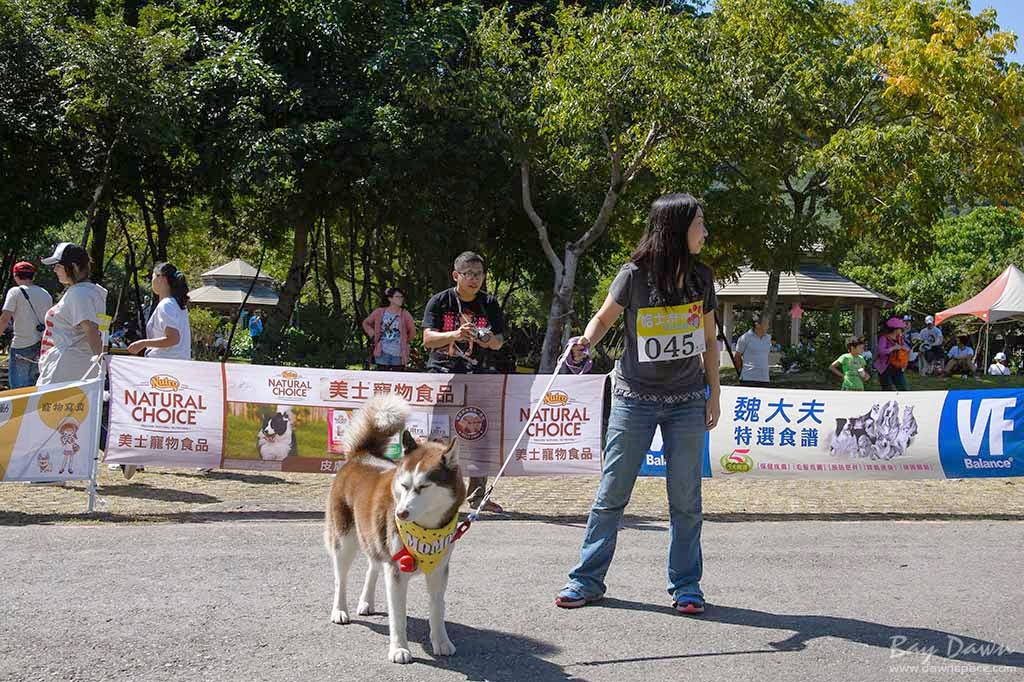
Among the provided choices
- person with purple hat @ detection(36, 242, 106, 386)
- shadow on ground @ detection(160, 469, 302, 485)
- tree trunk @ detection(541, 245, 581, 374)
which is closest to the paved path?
person with purple hat @ detection(36, 242, 106, 386)

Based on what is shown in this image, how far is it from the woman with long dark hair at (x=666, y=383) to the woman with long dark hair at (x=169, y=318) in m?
5.58

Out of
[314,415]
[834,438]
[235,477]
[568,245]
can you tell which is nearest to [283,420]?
[314,415]

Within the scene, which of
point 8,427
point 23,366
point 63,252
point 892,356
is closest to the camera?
point 8,427

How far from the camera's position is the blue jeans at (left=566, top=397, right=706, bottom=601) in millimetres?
5484

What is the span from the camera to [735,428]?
31.5ft

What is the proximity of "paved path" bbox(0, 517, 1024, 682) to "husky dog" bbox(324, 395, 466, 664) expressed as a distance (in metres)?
0.16

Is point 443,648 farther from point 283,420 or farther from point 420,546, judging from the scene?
point 283,420

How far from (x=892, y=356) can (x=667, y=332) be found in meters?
13.1

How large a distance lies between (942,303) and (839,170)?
35.4 metres

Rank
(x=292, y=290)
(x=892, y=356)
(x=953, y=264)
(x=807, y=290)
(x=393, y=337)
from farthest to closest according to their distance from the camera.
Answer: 1. (x=953, y=264)
2. (x=807, y=290)
3. (x=292, y=290)
4. (x=892, y=356)
5. (x=393, y=337)

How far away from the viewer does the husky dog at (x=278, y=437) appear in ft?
30.0

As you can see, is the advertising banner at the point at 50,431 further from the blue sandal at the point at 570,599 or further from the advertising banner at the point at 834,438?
the advertising banner at the point at 834,438

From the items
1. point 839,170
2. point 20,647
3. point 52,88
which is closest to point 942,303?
point 839,170

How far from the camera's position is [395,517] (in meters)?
4.58
